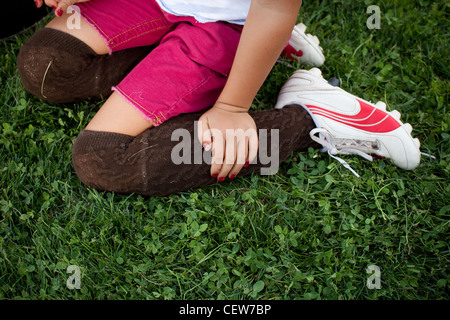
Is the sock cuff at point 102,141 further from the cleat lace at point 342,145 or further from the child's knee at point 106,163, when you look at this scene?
the cleat lace at point 342,145

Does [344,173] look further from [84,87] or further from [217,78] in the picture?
[84,87]

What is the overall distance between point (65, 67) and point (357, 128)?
1.34 meters

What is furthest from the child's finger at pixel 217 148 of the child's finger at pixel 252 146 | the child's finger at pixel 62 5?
the child's finger at pixel 62 5

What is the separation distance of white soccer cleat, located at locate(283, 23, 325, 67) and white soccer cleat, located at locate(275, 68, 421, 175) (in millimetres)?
300

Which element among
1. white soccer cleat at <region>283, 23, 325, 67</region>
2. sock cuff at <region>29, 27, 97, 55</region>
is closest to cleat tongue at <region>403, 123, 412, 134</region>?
white soccer cleat at <region>283, 23, 325, 67</region>

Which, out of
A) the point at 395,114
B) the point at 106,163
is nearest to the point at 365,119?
the point at 395,114

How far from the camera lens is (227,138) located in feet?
5.36

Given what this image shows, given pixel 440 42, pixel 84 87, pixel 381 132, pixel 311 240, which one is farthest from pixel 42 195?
pixel 440 42

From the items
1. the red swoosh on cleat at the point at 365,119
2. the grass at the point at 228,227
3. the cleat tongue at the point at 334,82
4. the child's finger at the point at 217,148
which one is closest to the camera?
the grass at the point at 228,227

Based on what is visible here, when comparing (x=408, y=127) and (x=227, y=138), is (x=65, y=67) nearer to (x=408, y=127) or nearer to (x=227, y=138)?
(x=227, y=138)

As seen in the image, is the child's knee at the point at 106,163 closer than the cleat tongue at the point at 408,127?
Yes

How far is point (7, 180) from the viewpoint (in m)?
→ 1.76

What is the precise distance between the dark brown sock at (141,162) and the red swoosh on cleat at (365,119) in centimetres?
30

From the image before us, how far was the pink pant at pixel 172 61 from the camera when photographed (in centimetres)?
169
